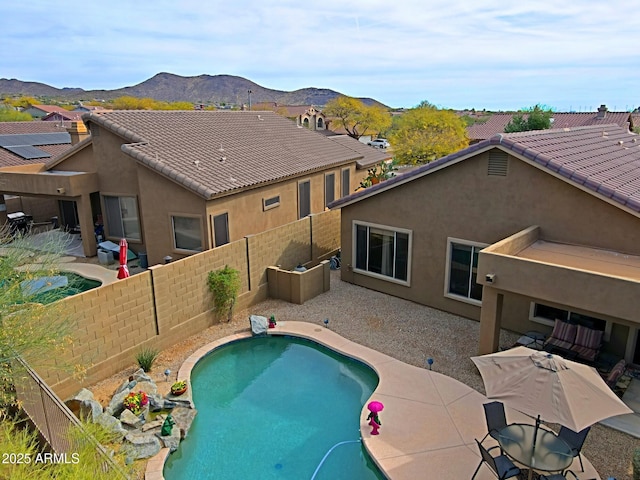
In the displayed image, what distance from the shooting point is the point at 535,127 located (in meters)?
42.9

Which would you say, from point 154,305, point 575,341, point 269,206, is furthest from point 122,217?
point 575,341

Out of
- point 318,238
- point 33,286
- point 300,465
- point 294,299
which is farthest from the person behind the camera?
point 318,238

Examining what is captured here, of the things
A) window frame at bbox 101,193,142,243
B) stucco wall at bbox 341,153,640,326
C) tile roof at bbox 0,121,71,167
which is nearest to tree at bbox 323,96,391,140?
tile roof at bbox 0,121,71,167

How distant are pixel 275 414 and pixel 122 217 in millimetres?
13723

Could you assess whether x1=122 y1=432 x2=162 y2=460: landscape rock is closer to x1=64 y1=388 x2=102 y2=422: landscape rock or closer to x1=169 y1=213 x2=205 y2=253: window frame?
x1=64 y1=388 x2=102 y2=422: landscape rock

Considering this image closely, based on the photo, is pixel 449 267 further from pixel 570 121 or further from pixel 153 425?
pixel 570 121

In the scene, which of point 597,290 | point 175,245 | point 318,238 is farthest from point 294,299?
point 597,290

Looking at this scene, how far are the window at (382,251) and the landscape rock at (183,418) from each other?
8987 millimetres

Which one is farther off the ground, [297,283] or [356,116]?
[356,116]

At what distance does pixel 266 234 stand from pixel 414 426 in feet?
29.7

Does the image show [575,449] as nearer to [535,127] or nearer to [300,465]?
[300,465]

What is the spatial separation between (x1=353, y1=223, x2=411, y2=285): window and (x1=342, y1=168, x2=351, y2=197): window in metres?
10.1

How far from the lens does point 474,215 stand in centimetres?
1478

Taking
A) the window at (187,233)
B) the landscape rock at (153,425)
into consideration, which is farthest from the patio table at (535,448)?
the window at (187,233)
